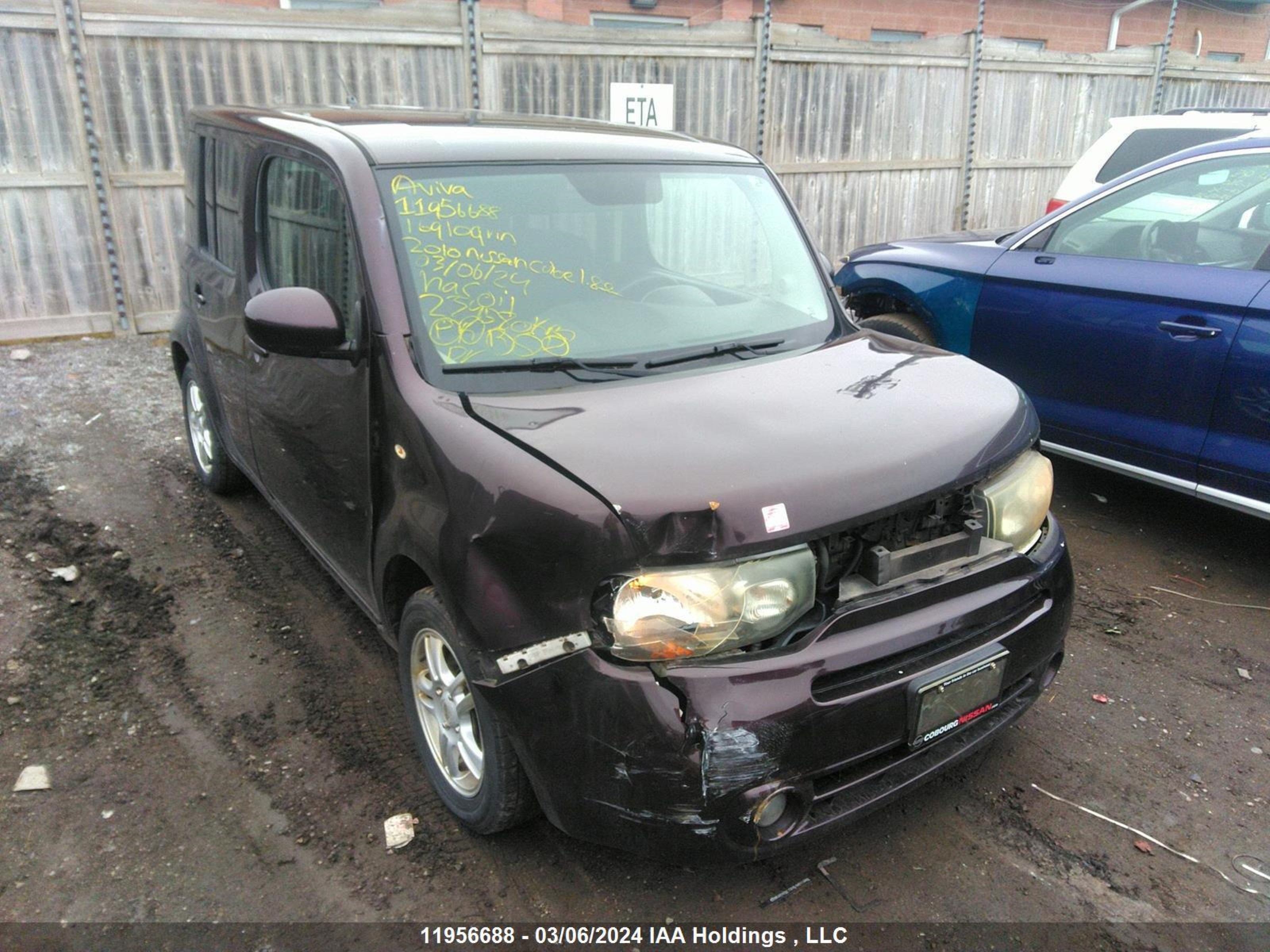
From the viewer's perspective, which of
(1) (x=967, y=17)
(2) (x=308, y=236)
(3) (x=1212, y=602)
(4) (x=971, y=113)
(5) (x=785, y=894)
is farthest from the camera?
(1) (x=967, y=17)

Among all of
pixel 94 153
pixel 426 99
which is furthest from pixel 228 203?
pixel 426 99

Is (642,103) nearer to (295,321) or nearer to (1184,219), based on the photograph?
(1184,219)

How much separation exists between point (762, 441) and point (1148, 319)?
2843mm

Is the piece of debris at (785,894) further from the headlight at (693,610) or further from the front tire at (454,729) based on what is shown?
the headlight at (693,610)

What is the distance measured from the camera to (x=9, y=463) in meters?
5.49

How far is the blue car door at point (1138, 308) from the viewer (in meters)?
4.15

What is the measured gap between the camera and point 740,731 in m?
2.11

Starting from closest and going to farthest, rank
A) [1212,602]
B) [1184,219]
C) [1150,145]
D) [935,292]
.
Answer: [1212,602]
[1184,219]
[935,292]
[1150,145]

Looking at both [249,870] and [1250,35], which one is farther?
[1250,35]

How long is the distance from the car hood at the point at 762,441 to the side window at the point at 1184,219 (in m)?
2.08

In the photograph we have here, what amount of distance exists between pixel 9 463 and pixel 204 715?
3154 millimetres

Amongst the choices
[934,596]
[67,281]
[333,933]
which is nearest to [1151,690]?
[934,596]

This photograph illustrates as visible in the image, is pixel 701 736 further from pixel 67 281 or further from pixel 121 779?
pixel 67 281

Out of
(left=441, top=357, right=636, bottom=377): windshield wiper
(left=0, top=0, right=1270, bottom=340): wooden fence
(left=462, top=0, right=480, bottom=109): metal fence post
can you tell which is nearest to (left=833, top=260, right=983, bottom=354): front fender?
(left=441, top=357, right=636, bottom=377): windshield wiper
